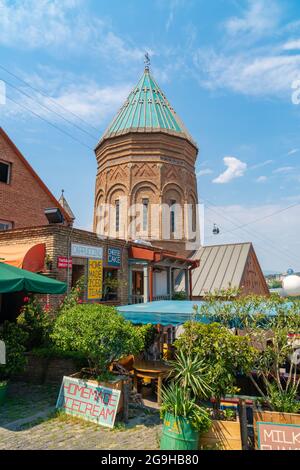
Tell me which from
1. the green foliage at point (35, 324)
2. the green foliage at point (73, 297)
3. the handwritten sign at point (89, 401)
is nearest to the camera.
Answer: the handwritten sign at point (89, 401)

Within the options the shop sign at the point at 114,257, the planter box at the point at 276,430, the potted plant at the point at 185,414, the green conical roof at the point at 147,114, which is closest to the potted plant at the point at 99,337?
the potted plant at the point at 185,414

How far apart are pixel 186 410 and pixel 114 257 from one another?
8.63 meters

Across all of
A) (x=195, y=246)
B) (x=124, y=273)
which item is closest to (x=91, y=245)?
(x=124, y=273)

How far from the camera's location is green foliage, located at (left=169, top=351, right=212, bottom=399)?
521 centimetres

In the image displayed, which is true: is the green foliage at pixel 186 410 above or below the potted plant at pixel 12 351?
below

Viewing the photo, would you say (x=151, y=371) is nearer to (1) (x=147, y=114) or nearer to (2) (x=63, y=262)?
(2) (x=63, y=262)

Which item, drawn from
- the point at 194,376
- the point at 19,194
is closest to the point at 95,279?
the point at 194,376

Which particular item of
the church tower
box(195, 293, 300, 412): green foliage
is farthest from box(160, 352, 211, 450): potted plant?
the church tower

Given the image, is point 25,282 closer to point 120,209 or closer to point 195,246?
point 120,209

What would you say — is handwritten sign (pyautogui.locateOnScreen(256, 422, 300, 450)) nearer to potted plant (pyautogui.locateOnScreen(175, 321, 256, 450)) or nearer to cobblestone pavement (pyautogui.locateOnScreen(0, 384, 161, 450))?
potted plant (pyautogui.locateOnScreen(175, 321, 256, 450))

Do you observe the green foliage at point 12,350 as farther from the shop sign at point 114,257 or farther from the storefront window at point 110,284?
the shop sign at point 114,257

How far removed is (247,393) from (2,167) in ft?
51.8

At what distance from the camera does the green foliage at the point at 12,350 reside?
7098mm

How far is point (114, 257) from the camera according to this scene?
43.0 feet
